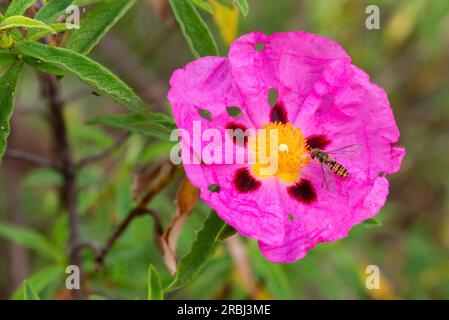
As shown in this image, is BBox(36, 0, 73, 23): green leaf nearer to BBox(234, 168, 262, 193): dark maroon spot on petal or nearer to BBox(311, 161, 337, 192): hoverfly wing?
Result: BBox(234, 168, 262, 193): dark maroon spot on petal

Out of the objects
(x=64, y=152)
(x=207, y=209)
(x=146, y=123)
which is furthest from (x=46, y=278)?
(x=146, y=123)

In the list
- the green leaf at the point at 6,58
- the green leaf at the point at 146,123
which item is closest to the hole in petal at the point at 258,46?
the green leaf at the point at 146,123

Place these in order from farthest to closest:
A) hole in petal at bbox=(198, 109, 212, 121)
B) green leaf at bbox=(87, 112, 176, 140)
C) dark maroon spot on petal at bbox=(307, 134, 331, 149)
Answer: dark maroon spot on petal at bbox=(307, 134, 331, 149) → hole in petal at bbox=(198, 109, 212, 121) → green leaf at bbox=(87, 112, 176, 140)

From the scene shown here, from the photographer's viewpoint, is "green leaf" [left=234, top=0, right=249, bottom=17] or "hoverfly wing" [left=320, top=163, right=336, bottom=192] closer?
"green leaf" [left=234, top=0, right=249, bottom=17]

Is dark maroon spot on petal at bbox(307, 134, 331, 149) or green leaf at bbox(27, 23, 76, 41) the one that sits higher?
green leaf at bbox(27, 23, 76, 41)

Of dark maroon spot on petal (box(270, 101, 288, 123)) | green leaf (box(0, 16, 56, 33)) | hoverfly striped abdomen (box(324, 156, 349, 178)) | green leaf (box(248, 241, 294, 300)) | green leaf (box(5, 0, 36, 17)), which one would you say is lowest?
green leaf (box(248, 241, 294, 300))

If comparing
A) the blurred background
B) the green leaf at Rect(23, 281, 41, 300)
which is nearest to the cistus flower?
the blurred background

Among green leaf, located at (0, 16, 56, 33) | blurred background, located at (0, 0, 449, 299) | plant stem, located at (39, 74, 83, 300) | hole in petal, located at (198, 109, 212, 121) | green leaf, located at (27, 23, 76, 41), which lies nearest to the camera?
green leaf, located at (0, 16, 56, 33)

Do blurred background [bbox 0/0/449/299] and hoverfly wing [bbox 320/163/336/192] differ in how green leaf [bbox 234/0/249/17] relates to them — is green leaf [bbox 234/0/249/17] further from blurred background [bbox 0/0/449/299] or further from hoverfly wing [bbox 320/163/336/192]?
blurred background [bbox 0/0/449/299]
